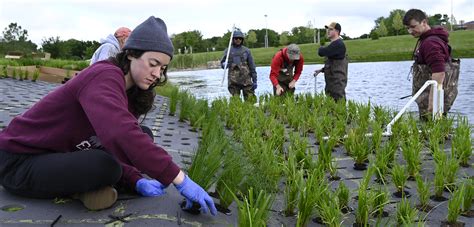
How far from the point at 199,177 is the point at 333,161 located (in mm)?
1232

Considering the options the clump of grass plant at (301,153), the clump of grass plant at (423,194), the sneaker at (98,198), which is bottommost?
the clump of grass plant at (423,194)

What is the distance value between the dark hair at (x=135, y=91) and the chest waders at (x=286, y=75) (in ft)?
16.8

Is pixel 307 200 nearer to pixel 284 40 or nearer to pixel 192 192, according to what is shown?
pixel 192 192

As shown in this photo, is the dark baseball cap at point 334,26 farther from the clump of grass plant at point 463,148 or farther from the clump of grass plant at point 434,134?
the clump of grass plant at point 463,148

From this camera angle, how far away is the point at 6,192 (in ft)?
7.23

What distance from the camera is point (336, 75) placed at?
6.56 metres

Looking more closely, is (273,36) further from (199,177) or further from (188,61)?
(199,177)

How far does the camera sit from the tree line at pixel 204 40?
3694 cm

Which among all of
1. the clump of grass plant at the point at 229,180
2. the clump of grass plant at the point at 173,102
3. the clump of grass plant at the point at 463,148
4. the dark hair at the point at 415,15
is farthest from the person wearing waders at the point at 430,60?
the clump of grass plant at the point at 173,102

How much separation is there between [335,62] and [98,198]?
5.03 metres

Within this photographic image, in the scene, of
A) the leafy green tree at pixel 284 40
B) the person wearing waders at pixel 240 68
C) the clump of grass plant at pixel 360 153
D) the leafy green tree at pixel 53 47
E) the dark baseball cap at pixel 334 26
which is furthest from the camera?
the leafy green tree at pixel 284 40

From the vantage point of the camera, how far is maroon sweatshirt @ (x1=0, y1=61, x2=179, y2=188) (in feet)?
5.53

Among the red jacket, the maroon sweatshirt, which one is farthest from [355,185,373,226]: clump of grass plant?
the red jacket

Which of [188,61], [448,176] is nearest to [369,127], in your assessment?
[448,176]
